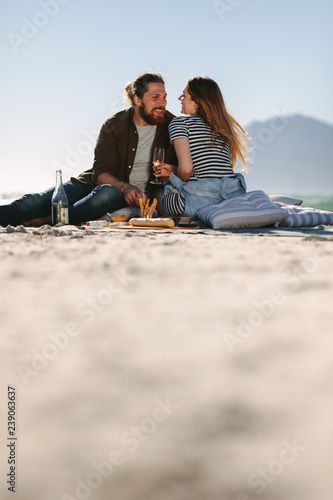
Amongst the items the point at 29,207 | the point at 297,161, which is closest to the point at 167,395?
the point at 29,207

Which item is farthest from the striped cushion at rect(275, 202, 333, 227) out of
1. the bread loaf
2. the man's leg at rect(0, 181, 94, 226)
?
the man's leg at rect(0, 181, 94, 226)

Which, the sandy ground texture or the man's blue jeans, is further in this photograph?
the man's blue jeans

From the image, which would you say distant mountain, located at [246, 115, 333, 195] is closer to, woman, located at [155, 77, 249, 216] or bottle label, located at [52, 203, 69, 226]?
woman, located at [155, 77, 249, 216]

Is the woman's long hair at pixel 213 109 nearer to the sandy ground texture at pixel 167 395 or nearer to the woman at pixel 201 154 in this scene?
the woman at pixel 201 154

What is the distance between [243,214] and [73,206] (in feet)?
3.92

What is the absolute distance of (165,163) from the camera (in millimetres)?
3326

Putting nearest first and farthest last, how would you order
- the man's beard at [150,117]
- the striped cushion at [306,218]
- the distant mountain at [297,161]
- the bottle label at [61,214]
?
the striped cushion at [306,218] < the bottle label at [61,214] < the man's beard at [150,117] < the distant mountain at [297,161]

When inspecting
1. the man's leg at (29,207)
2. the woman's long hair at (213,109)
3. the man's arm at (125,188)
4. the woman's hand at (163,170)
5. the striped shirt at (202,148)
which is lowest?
the man's leg at (29,207)

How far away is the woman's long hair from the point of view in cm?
323

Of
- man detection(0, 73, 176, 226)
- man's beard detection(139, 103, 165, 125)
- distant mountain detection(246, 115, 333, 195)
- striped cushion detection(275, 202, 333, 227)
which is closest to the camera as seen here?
striped cushion detection(275, 202, 333, 227)

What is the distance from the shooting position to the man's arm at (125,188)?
10.6ft

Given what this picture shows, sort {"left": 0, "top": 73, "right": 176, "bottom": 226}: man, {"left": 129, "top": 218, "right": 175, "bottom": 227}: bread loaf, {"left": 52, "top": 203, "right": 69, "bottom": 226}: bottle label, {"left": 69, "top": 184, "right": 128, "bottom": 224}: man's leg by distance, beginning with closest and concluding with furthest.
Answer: {"left": 129, "top": 218, "right": 175, "bottom": 227}: bread loaf → {"left": 52, "top": 203, "right": 69, "bottom": 226}: bottle label → {"left": 69, "top": 184, "right": 128, "bottom": 224}: man's leg → {"left": 0, "top": 73, "right": 176, "bottom": 226}: man

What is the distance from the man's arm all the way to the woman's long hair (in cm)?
64

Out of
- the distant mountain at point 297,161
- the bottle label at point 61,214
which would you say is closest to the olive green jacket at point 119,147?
the bottle label at point 61,214
